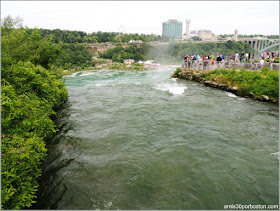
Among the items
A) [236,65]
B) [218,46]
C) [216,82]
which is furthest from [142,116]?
[218,46]

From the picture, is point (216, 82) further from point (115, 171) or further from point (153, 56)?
point (153, 56)

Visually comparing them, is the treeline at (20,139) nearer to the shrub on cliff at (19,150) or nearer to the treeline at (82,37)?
the shrub on cliff at (19,150)

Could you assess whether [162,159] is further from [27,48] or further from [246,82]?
[246,82]

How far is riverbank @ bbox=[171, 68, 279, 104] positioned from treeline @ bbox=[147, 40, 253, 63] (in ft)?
307

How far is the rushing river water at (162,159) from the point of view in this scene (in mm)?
6305

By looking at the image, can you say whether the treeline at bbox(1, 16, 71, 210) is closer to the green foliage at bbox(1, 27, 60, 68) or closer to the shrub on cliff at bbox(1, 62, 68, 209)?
the shrub on cliff at bbox(1, 62, 68, 209)

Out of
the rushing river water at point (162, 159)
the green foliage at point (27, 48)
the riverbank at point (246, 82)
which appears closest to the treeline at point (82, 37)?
the green foliage at point (27, 48)

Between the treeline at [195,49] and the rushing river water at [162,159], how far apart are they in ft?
346

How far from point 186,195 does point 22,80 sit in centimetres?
920

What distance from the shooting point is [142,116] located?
44.9 feet

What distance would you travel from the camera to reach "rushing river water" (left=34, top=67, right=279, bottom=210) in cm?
630

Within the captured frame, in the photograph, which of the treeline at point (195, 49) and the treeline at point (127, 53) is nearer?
the treeline at point (127, 53)

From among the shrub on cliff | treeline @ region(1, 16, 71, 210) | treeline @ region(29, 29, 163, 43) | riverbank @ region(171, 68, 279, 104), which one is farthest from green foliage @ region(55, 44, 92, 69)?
the shrub on cliff

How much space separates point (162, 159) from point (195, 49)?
12997 cm
